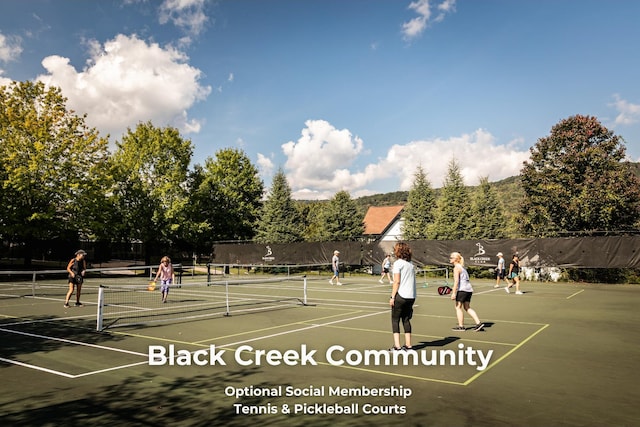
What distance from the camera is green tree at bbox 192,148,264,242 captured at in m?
52.7

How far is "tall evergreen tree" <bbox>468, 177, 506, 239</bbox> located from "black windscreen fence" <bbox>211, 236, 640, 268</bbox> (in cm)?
851

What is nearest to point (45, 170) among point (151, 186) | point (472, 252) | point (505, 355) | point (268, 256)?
point (151, 186)

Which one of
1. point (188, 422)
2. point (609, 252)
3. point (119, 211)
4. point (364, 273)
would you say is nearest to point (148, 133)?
point (119, 211)

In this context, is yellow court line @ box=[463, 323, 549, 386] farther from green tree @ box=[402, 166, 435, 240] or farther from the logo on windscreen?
green tree @ box=[402, 166, 435, 240]

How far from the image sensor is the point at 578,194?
105ft

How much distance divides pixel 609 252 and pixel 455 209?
1457 centimetres

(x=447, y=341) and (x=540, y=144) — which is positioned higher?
(x=540, y=144)

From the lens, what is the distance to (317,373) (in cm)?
723

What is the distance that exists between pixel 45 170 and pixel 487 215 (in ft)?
119

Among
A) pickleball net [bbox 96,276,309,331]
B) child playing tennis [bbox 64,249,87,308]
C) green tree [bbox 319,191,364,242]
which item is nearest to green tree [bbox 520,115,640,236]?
green tree [bbox 319,191,364,242]

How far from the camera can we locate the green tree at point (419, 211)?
1743 inches

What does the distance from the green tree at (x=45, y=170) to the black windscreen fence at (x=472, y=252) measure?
11.5m

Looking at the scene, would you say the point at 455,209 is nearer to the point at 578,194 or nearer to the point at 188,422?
the point at 578,194

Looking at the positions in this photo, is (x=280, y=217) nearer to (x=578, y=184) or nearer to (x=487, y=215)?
(x=487, y=215)
